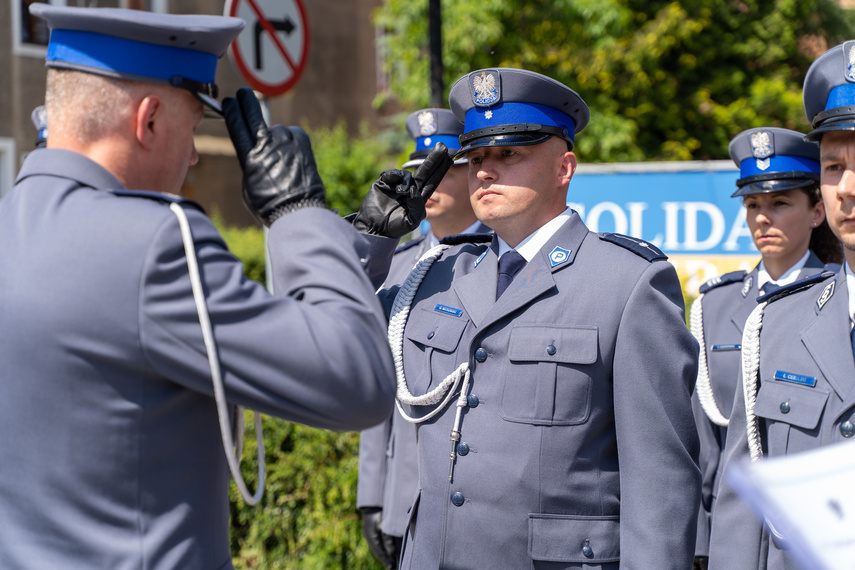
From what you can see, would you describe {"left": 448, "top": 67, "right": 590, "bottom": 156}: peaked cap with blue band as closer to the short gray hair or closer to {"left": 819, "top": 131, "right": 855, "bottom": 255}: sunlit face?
{"left": 819, "top": 131, "right": 855, "bottom": 255}: sunlit face

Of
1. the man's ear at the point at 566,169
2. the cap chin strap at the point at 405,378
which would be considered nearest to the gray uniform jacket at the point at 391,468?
the cap chin strap at the point at 405,378

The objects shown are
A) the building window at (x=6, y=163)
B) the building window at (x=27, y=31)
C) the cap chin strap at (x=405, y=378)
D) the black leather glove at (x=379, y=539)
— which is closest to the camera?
the cap chin strap at (x=405, y=378)

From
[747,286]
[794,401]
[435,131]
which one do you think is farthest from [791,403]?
[435,131]

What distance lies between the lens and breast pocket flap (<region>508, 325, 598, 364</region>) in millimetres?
2270

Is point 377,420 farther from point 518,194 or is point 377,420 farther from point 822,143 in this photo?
point 822,143

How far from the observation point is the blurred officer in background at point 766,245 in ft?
12.5

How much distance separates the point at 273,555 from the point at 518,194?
2909 millimetres

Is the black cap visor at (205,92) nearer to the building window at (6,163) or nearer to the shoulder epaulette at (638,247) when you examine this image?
the shoulder epaulette at (638,247)

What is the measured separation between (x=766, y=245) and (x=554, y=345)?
204cm

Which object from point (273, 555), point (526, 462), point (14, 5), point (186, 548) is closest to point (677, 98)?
point (14, 5)

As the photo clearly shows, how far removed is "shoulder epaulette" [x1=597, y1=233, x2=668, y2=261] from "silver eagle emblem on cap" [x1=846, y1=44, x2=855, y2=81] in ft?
2.17

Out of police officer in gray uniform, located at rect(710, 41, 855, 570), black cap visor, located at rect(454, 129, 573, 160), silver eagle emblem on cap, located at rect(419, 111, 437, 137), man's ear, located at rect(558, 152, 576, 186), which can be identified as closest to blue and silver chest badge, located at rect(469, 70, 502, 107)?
black cap visor, located at rect(454, 129, 573, 160)

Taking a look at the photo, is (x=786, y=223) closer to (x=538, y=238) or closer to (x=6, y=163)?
(x=538, y=238)

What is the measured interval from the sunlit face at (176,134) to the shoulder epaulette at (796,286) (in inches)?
68.2
